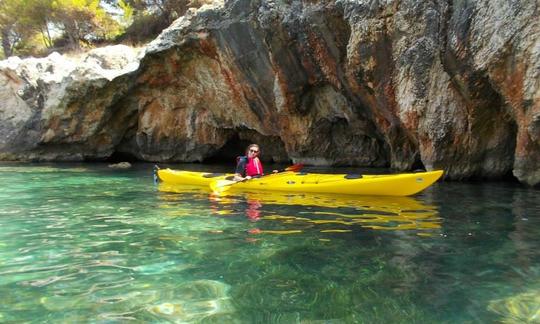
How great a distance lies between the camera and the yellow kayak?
8.58 metres

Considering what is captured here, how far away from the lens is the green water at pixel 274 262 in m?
3.30

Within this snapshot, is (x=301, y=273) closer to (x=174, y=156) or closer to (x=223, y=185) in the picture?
(x=223, y=185)

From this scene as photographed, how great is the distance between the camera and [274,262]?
175 inches

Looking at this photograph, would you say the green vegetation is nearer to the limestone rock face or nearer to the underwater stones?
the limestone rock face

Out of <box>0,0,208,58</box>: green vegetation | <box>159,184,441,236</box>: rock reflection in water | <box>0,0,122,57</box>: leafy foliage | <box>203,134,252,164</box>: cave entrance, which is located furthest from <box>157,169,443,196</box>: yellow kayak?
<box>0,0,122,57</box>: leafy foliage

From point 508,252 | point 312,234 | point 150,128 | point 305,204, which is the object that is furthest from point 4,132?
point 508,252

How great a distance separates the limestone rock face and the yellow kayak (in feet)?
7.21

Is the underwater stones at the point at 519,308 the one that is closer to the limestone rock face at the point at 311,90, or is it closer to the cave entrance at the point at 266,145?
the limestone rock face at the point at 311,90

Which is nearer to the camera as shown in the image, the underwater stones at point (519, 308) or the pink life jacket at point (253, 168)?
the underwater stones at point (519, 308)

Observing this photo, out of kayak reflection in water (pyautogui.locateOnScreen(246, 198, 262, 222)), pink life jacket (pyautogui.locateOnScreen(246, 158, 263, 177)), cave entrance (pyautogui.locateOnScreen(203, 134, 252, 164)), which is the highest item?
cave entrance (pyautogui.locateOnScreen(203, 134, 252, 164))

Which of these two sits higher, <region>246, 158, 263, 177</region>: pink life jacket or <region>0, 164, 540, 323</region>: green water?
<region>246, 158, 263, 177</region>: pink life jacket

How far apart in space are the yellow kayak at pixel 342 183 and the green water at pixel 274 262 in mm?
629

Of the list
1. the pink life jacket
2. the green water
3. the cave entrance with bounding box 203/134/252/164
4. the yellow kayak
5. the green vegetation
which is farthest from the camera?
the green vegetation

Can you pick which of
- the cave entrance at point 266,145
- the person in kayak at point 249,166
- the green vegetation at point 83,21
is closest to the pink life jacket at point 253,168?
the person in kayak at point 249,166
